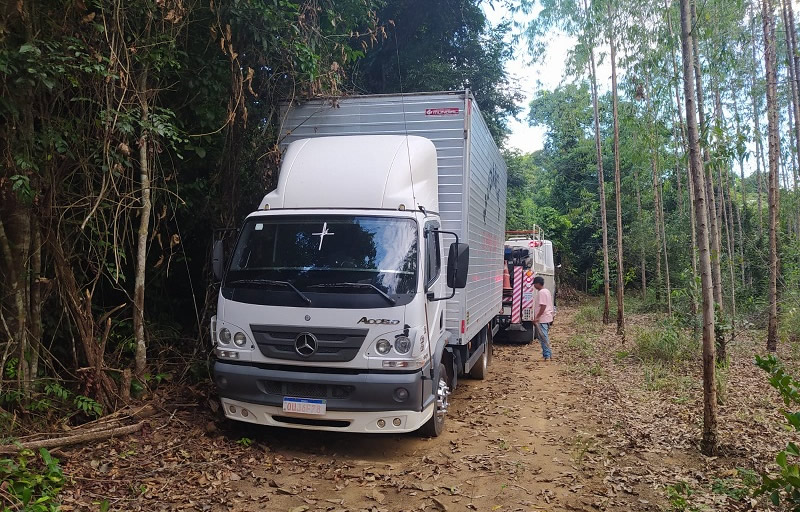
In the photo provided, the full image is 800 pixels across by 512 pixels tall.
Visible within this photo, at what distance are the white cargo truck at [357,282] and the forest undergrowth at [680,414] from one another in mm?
2078

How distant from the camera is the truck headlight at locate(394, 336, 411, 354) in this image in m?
4.90

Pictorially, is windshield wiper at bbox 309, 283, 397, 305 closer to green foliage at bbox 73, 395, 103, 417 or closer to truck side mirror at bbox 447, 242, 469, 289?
truck side mirror at bbox 447, 242, 469, 289

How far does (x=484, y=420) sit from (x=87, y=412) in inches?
169

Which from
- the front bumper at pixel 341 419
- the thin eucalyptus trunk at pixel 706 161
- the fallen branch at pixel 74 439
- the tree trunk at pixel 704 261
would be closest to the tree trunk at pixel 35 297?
the fallen branch at pixel 74 439

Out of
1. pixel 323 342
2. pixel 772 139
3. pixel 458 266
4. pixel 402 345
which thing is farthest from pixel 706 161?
pixel 323 342

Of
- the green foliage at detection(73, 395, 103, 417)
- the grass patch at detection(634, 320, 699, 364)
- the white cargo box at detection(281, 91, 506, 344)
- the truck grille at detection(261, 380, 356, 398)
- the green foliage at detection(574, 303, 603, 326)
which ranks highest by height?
the white cargo box at detection(281, 91, 506, 344)

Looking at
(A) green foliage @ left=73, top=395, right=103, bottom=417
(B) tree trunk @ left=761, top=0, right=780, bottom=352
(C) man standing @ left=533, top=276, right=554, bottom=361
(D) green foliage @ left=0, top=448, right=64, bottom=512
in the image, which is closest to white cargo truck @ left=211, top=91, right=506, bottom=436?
(A) green foliage @ left=73, top=395, right=103, bottom=417

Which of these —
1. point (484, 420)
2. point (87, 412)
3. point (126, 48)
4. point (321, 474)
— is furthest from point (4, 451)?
point (484, 420)

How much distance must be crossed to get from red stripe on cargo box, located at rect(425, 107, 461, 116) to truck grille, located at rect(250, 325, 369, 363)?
2.91 meters

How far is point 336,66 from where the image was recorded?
775 cm

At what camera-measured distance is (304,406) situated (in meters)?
4.91

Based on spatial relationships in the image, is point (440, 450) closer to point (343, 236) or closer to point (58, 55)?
point (343, 236)

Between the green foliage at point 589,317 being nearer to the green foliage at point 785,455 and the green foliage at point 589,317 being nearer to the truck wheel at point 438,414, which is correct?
the truck wheel at point 438,414

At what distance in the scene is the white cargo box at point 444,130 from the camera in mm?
6422
